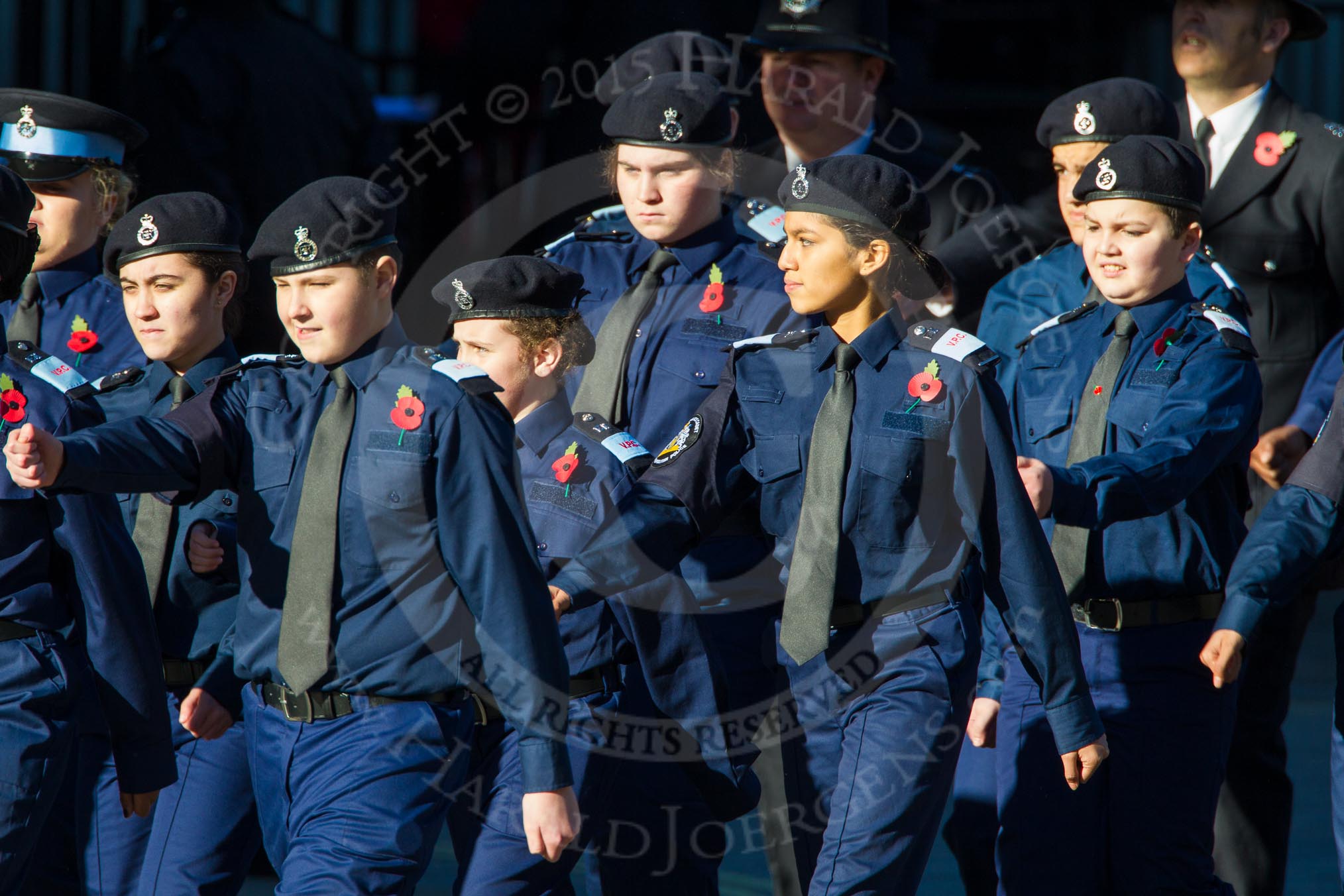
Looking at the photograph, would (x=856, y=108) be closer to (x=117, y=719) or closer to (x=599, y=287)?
(x=599, y=287)

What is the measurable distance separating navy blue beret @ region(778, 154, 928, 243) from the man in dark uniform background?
1.59 m

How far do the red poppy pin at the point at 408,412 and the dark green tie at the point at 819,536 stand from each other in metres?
0.85

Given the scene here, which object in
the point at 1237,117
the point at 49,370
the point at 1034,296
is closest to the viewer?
the point at 49,370

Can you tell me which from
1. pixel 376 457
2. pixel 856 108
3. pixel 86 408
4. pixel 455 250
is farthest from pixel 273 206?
pixel 376 457

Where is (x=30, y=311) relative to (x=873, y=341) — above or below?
below

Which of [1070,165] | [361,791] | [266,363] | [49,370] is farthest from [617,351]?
[361,791]

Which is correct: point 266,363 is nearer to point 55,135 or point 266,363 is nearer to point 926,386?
point 926,386

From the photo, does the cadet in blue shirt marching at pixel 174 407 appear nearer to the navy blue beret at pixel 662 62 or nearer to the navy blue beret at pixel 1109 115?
the navy blue beret at pixel 662 62

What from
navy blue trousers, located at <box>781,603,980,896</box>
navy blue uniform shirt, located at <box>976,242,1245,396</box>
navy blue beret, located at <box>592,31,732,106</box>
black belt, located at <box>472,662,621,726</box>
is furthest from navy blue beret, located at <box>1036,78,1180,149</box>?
black belt, located at <box>472,662,621,726</box>

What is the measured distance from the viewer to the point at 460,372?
3.49 m

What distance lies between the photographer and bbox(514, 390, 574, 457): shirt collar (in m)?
4.10

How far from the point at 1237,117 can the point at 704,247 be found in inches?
67.7

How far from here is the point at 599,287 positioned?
4.77 meters

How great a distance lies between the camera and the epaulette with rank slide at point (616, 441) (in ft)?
13.6
